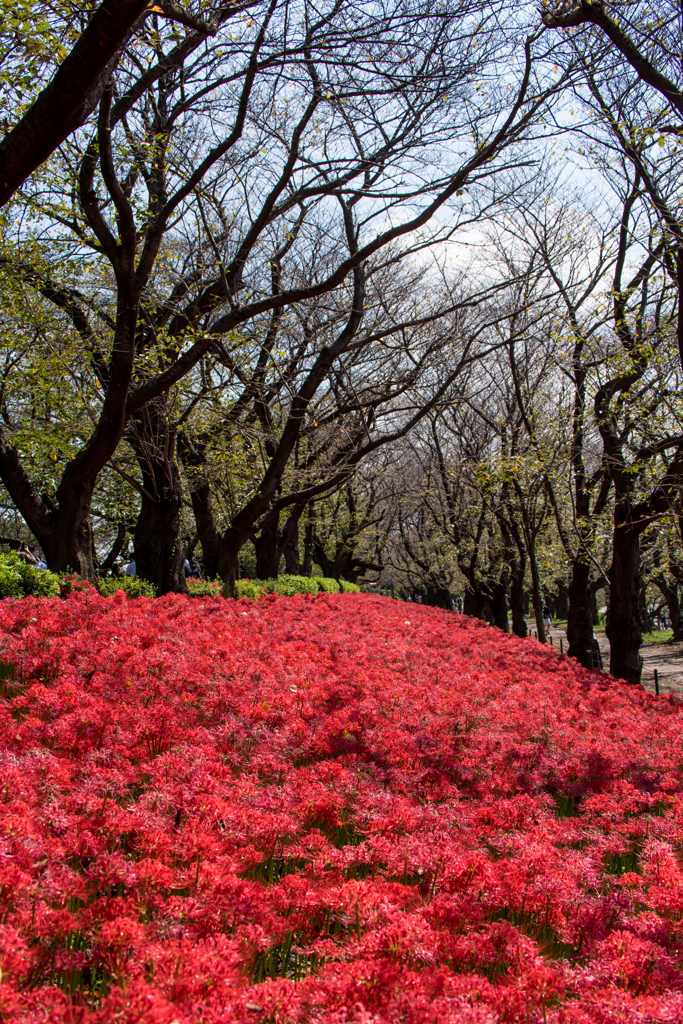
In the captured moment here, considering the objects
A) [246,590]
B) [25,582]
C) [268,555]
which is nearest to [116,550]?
[268,555]

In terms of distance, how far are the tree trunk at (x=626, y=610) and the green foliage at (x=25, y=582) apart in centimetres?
849

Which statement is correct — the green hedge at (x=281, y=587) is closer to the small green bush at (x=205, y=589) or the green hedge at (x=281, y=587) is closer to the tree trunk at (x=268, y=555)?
the tree trunk at (x=268, y=555)

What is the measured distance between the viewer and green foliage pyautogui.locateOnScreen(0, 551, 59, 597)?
24.8 feet

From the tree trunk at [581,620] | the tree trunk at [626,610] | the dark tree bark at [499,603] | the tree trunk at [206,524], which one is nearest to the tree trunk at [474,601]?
the dark tree bark at [499,603]

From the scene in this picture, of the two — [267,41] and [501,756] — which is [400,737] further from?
[267,41]

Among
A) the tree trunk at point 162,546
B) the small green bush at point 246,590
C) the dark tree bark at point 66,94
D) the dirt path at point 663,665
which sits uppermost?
the dark tree bark at point 66,94

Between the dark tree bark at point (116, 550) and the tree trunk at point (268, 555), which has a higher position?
the dark tree bark at point (116, 550)

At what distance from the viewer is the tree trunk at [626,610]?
439 inches

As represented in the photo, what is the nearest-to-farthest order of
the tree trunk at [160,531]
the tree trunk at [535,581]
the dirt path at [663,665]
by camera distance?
the tree trunk at [160,531] < the tree trunk at [535,581] < the dirt path at [663,665]

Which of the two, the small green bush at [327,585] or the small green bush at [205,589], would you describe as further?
the small green bush at [327,585]

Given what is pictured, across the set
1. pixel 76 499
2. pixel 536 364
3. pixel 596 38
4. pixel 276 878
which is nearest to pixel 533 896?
pixel 276 878

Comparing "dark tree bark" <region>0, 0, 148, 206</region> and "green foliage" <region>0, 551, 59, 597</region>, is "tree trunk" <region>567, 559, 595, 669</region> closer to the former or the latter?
"green foliage" <region>0, 551, 59, 597</region>

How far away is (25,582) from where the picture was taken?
7.71 m

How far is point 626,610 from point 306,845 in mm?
9847
